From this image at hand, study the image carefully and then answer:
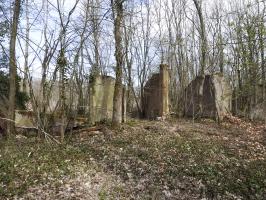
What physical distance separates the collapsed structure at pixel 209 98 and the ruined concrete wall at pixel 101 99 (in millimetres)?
4461

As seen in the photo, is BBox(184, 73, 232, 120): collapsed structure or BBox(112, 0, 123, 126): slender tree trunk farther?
BBox(184, 73, 232, 120): collapsed structure

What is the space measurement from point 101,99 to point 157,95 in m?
4.47

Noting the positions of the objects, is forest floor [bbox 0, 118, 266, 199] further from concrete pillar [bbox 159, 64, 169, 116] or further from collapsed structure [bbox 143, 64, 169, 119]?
collapsed structure [bbox 143, 64, 169, 119]

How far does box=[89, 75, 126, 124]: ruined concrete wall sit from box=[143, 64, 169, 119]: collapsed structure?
11.0 feet

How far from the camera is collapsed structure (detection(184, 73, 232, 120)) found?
1641 cm

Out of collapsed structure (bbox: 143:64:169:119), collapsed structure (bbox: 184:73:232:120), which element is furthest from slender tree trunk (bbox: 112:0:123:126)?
collapsed structure (bbox: 184:73:232:120)

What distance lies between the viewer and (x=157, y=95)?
17.8 m

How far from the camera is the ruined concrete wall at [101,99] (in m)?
13.9

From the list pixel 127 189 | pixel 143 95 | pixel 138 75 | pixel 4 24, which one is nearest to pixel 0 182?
pixel 127 189

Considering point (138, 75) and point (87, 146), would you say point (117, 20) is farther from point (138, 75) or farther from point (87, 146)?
point (138, 75)

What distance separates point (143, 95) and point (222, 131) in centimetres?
730

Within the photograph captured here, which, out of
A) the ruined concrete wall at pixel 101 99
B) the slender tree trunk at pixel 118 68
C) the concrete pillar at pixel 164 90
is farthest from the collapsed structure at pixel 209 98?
the slender tree trunk at pixel 118 68

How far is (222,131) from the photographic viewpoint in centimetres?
1326

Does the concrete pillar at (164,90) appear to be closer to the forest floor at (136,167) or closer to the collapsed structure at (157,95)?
the collapsed structure at (157,95)
